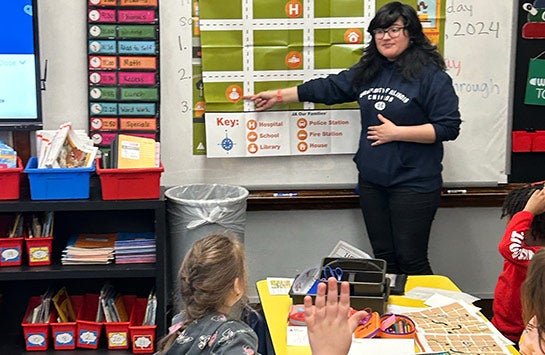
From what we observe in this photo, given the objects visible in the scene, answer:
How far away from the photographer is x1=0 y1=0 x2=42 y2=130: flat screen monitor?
10.7 feet

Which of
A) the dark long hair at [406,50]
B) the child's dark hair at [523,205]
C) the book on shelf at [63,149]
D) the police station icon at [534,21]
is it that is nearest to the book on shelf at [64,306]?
the book on shelf at [63,149]

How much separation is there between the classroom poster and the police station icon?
397 mm

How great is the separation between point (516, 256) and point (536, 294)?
1.80 ft

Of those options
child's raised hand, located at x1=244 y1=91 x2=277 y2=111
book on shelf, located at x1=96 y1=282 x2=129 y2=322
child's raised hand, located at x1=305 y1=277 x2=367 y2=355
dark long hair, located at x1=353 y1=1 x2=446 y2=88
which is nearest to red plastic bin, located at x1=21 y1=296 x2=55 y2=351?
book on shelf, located at x1=96 y1=282 x2=129 y2=322

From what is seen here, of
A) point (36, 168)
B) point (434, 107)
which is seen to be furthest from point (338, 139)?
point (36, 168)

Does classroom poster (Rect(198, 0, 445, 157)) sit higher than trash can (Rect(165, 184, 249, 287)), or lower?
higher

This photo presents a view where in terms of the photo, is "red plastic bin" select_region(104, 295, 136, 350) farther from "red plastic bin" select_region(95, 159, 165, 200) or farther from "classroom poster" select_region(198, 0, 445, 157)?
"classroom poster" select_region(198, 0, 445, 157)

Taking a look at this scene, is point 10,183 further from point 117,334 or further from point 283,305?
point 283,305

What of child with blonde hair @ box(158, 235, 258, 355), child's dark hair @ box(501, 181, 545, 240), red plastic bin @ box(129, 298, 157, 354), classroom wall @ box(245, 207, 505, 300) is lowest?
red plastic bin @ box(129, 298, 157, 354)

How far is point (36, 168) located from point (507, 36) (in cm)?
221

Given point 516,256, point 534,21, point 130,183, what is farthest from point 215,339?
point 534,21

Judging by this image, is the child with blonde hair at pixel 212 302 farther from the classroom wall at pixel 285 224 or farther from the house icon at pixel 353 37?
the house icon at pixel 353 37

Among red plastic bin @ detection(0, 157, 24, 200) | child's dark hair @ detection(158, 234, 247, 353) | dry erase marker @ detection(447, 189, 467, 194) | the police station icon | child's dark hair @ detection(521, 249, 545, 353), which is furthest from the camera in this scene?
dry erase marker @ detection(447, 189, 467, 194)

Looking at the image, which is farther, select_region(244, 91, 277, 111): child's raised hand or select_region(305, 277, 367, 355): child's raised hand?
select_region(244, 91, 277, 111): child's raised hand
